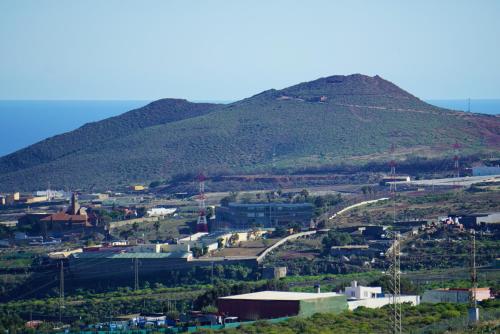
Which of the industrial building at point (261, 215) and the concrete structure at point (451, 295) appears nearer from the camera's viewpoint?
the concrete structure at point (451, 295)

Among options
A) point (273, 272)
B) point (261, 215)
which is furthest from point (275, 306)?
point (261, 215)

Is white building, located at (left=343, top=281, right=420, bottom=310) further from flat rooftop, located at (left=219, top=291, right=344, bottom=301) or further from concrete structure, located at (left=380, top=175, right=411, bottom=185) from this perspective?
concrete structure, located at (left=380, top=175, right=411, bottom=185)

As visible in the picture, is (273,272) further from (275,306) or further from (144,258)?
(275,306)

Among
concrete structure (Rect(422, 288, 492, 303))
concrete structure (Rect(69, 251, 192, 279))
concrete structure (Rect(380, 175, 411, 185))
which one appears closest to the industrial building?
concrete structure (Rect(380, 175, 411, 185))

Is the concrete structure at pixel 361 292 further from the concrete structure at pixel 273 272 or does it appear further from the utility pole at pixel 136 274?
the utility pole at pixel 136 274

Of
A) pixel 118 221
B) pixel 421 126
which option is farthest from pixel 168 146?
pixel 118 221

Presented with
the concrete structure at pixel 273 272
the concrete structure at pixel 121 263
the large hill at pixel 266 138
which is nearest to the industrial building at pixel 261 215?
the concrete structure at pixel 121 263
